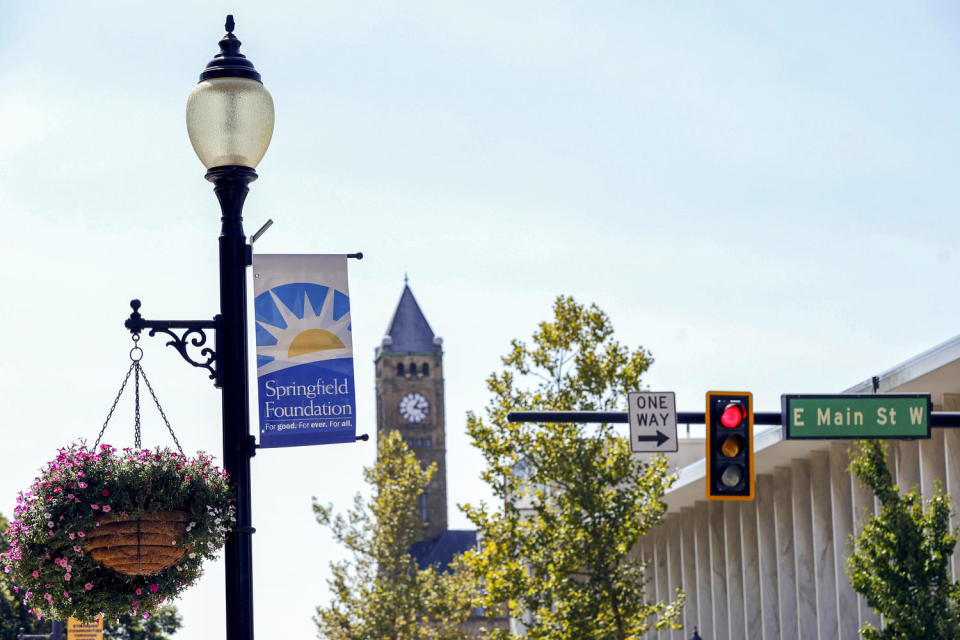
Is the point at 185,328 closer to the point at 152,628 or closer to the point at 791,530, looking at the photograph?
the point at 791,530

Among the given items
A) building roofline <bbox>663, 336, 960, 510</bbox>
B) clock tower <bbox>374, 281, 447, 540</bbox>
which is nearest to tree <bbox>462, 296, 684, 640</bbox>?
building roofline <bbox>663, 336, 960, 510</bbox>

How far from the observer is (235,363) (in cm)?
714

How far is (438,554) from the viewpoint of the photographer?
12950cm

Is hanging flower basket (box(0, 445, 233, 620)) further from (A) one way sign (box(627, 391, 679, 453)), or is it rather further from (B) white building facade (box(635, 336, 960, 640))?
(B) white building facade (box(635, 336, 960, 640))

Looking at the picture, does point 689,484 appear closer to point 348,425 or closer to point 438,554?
point 348,425

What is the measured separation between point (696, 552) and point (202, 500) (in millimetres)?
46789

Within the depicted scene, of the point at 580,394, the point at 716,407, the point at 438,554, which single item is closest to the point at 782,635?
the point at 580,394

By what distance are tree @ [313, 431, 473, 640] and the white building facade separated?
8548 mm

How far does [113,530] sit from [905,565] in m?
20.7

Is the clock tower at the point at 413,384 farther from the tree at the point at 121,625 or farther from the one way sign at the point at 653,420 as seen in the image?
the one way sign at the point at 653,420

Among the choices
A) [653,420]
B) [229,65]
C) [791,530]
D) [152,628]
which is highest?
[229,65]

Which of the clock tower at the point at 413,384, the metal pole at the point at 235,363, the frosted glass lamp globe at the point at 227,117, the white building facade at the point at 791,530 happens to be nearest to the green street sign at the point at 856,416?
the metal pole at the point at 235,363

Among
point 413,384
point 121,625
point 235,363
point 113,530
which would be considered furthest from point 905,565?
point 413,384

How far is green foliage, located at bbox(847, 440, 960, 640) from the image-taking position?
24.4 metres
